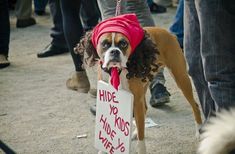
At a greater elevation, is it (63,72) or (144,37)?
(144,37)

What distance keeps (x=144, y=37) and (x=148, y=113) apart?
1047 mm

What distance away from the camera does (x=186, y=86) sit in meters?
2.91

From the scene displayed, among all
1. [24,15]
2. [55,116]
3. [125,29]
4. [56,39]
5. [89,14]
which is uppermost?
[125,29]

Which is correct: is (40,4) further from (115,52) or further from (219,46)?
(219,46)

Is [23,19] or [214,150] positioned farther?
[23,19]

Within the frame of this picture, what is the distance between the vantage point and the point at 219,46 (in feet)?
7.06

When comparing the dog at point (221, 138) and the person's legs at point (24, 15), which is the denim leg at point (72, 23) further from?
the person's legs at point (24, 15)

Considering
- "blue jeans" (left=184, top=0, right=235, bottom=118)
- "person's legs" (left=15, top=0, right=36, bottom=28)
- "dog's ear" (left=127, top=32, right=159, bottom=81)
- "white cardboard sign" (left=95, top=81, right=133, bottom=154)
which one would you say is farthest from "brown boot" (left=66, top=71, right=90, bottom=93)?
"person's legs" (left=15, top=0, right=36, bottom=28)

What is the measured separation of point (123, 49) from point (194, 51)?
420 millimetres

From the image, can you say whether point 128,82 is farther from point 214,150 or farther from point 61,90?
point 61,90

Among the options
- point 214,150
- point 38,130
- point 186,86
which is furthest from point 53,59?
point 214,150

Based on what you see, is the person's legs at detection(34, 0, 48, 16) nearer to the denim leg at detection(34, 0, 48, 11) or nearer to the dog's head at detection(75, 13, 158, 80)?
the denim leg at detection(34, 0, 48, 11)

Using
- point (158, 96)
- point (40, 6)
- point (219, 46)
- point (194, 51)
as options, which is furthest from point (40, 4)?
point (219, 46)

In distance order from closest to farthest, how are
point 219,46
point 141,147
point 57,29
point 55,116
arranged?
point 219,46, point 141,147, point 55,116, point 57,29
